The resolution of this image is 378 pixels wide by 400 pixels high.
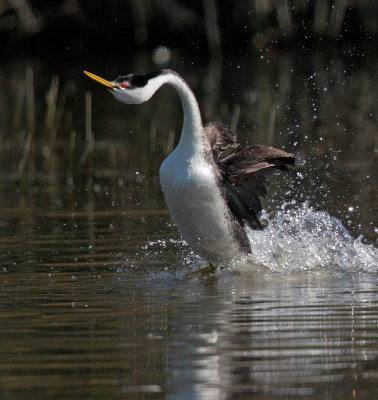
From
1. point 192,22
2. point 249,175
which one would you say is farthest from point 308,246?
point 192,22

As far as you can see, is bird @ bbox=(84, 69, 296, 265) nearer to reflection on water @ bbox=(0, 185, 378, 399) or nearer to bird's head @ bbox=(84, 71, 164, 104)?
bird's head @ bbox=(84, 71, 164, 104)

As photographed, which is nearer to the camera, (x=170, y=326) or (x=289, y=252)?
(x=170, y=326)

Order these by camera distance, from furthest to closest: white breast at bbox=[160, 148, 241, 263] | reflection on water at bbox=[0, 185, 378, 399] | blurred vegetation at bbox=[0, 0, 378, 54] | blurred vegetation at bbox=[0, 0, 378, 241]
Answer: blurred vegetation at bbox=[0, 0, 378, 54], blurred vegetation at bbox=[0, 0, 378, 241], white breast at bbox=[160, 148, 241, 263], reflection on water at bbox=[0, 185, 378, 399]

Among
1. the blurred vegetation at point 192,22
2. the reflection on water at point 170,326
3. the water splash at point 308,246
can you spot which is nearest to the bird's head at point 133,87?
the reflection on water at point 170,326

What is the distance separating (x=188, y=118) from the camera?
7801 millimetres

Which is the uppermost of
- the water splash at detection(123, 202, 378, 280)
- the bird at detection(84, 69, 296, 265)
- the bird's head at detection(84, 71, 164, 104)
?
the bird's head at detection(84, 71, 164, 104)

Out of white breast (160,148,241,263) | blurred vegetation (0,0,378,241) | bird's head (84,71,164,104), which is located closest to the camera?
bird's head (84,71,164,104)

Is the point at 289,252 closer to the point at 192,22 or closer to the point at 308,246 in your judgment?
the point at 308,246

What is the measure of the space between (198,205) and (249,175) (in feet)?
2.43

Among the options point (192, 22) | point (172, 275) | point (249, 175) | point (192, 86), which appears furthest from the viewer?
point (192, 22)

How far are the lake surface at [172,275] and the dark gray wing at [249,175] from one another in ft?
1.23

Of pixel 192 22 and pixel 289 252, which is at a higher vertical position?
pixel 192 22

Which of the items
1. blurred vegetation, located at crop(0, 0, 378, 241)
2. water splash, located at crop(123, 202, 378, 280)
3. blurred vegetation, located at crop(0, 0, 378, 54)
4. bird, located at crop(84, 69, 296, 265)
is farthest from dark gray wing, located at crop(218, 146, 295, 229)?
blurred vegetation, located at crop(0, 0, 378, 54)

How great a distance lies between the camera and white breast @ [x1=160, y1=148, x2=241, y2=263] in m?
7.73
